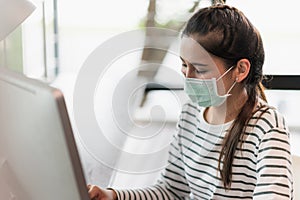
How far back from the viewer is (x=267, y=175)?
A: 1.03 meters

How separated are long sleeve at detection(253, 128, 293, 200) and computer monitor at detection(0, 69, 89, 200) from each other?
0.52 m

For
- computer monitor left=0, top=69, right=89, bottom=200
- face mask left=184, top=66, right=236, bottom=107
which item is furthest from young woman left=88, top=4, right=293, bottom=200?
computer monitor left=0, top=69, right=89, bottom=200

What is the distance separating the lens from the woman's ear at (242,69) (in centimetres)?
116

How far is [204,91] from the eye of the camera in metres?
1.16

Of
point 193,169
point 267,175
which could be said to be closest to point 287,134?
point 267,175

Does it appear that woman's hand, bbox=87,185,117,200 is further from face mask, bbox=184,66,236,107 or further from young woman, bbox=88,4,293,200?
face mask, bbox=184,66,236,107

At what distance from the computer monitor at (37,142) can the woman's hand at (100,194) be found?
1.16 ft

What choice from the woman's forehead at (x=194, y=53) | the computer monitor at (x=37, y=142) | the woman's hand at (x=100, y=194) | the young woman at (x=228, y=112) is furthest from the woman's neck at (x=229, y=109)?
the computer monitor at (x=37, y=142)

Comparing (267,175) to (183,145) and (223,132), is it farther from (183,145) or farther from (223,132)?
(183,145)

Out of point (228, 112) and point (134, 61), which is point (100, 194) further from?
point (134, 61)

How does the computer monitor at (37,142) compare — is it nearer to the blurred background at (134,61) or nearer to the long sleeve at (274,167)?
the blurred background at (134,61)

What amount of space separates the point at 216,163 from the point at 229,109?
0.45ft

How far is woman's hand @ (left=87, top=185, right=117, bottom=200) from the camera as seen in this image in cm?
106

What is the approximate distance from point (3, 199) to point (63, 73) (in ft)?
7.43
